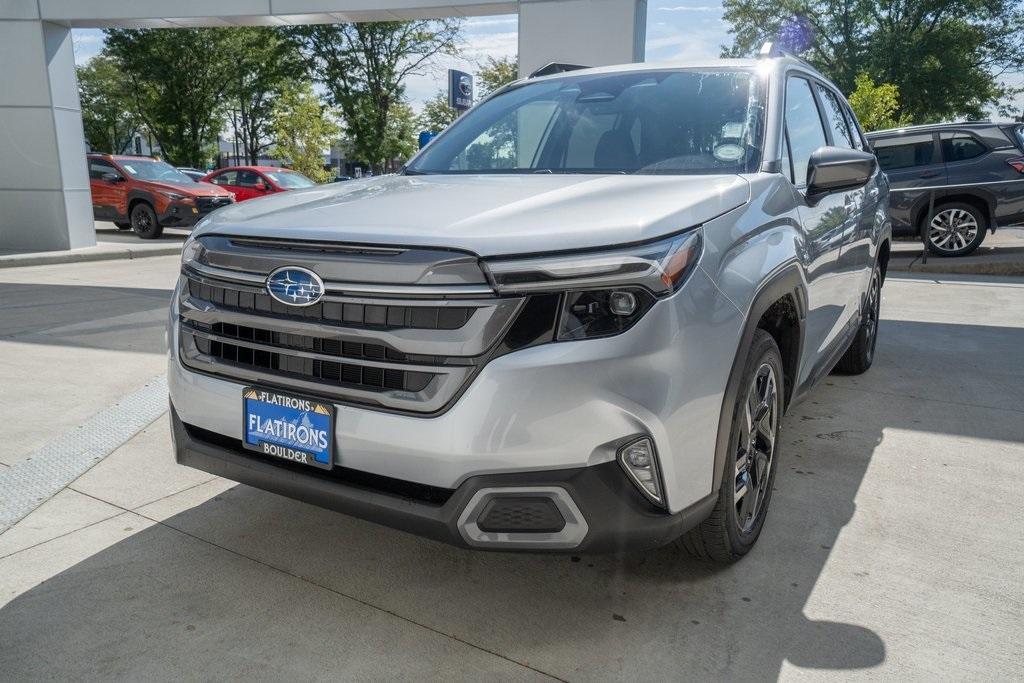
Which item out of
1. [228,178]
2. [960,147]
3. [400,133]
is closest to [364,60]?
[400,133]

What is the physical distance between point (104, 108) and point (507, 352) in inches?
2579

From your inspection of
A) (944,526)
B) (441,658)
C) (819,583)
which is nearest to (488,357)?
(441,658)

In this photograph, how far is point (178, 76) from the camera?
39.9 metres

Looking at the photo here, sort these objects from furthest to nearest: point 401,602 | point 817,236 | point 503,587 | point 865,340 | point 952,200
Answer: point 952,200, point 865,340, point 817,236, point 503,587, point 401,602

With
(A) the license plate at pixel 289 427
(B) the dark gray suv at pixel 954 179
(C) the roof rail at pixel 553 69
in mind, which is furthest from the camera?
(B) the dark gray suv at pixel 954 179

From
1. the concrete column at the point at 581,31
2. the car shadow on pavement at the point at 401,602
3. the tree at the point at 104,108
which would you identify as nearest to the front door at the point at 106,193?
the concrete column at the point at 581,31

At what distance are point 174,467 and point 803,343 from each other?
2.70 metres

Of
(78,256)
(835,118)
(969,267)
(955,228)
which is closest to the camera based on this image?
(835,118)

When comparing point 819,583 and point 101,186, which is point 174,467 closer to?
point 819,583

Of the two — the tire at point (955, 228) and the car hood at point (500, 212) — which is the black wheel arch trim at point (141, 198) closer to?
the tire at point (955, 228)

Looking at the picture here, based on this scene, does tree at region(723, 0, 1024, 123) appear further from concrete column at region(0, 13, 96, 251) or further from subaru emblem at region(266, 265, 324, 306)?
subaru emblem at region(266, 265, 324, 306)

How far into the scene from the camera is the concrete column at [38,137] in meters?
11.5

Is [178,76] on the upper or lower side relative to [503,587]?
upper

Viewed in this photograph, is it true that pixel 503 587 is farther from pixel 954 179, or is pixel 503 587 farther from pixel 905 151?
pixel 905 151
